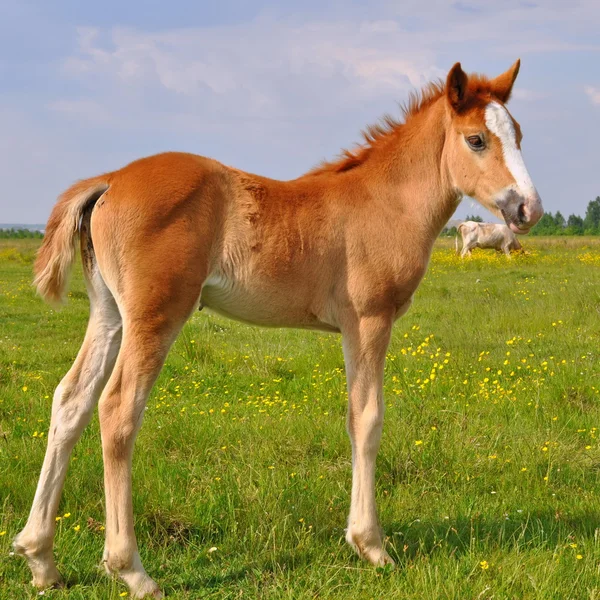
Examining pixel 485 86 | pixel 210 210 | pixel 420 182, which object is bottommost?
pixel 210 210

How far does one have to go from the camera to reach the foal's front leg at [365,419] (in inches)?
138

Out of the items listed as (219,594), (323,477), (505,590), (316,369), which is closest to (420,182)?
(323,477)

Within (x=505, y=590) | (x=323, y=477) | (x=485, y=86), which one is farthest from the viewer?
(x=323, y=477)

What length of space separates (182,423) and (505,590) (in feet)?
8.40

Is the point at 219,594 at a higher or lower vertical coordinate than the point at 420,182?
lower

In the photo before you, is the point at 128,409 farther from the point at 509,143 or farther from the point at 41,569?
the point at 509,143

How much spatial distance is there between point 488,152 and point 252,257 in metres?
1.40

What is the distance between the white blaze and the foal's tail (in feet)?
6.70

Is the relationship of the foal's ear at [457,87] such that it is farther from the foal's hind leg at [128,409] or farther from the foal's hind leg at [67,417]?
the foal's hind leg at [67,417]

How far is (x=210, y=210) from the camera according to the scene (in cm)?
335

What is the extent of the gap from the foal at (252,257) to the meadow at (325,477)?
1.03 feet

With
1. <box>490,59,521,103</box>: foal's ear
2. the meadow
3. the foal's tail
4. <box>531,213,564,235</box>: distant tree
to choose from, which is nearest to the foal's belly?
the foal's tail

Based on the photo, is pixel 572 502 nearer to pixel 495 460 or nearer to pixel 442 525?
pixel 495 460

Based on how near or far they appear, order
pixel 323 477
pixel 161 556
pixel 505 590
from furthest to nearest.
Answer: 1. pixel 323 477
2. pixel 161 556
3. pixel 505 590
